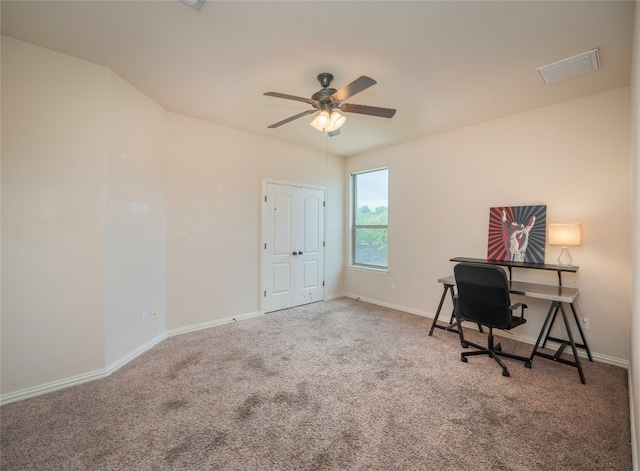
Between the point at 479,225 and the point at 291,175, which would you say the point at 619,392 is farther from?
the point at 291,175

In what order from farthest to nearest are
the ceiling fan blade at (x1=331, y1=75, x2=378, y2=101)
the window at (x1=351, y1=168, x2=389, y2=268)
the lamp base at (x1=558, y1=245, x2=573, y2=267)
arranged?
the window at (x1=351, y1=168, x2=389, y2=268) < the lamp base at (x1=558, y1=245, x2=573, y2=267) < the ceiling fan blade at (x1=331, y1=75, x2=378, y2=101)

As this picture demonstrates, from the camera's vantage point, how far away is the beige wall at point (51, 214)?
7.06 ft

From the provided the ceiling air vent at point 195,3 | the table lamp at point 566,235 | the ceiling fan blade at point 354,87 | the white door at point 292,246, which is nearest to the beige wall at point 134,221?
the ceiling air vent at point 195,3

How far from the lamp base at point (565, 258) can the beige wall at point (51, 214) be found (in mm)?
4633

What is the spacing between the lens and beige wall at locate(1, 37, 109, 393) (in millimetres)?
2150

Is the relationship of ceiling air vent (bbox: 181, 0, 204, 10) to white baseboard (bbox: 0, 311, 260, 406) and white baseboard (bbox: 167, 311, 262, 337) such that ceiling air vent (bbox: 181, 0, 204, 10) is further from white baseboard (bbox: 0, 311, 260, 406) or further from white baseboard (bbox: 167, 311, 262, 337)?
white baseboard (bbox: 167, 311, 262, 337)

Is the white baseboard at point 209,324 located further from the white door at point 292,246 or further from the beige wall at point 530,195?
the beige wall at point 530,195

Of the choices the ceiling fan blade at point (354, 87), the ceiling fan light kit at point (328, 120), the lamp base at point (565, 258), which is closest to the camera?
the ceiling fan blade at point (354, 87)

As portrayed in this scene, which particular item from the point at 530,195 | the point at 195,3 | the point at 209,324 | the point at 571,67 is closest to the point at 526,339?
the point at 530,195

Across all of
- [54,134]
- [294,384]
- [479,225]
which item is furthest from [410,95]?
[54,134]

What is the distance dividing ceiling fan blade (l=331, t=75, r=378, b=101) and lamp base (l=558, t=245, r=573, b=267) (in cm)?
280

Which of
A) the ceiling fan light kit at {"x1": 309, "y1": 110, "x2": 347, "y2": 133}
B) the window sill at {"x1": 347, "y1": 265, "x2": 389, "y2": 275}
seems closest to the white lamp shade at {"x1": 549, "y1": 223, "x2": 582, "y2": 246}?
the window sill at {"x1": 347, "y1": 265, "x2": 389, "y2": 275}

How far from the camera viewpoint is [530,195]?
330cm

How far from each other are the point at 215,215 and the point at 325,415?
9.36 feet
